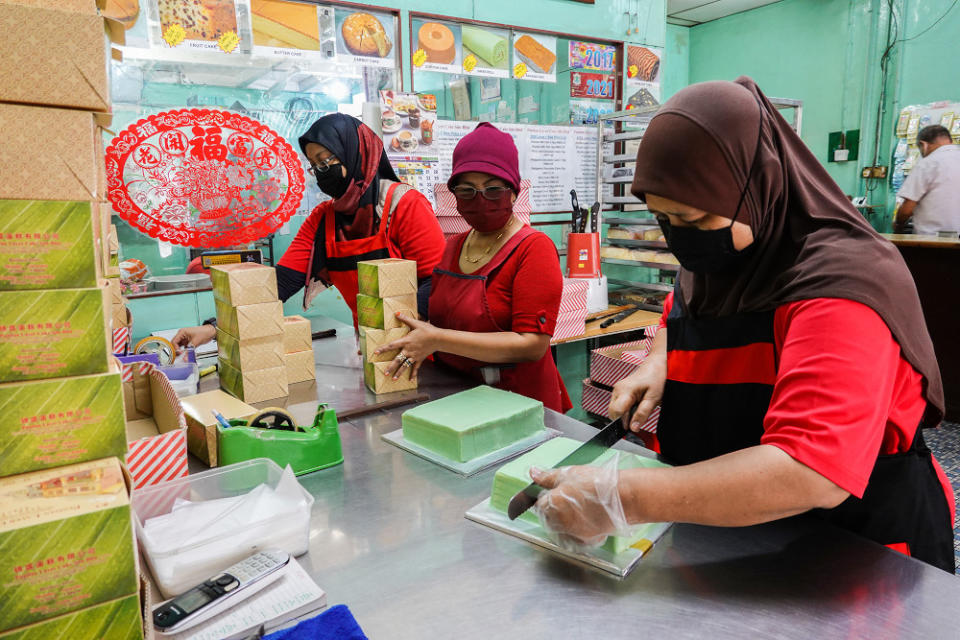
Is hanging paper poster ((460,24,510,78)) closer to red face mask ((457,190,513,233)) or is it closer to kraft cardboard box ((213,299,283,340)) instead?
red face mask ((457,190,513,233))

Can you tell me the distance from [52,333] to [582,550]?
833 millimetres

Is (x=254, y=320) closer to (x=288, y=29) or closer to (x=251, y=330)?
(x=251, y=330)

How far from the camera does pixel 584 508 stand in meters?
0.97

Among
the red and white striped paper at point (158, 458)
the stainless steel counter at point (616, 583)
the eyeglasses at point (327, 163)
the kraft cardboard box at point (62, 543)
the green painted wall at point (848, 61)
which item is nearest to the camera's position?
the kraft cardboard box at point (62, 543)

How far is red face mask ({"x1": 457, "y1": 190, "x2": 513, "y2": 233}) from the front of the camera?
1.99 m

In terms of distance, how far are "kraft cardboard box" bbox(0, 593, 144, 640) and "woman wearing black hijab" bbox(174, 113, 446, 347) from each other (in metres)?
1.66

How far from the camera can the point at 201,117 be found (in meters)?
3.05

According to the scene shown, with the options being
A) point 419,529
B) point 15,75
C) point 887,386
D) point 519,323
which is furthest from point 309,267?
point 887,386

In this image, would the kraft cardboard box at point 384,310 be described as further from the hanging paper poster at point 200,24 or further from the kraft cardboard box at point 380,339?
the hanging paper poster at point 200,24

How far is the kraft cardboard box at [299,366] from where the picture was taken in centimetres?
200

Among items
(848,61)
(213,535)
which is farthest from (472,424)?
(848,61)

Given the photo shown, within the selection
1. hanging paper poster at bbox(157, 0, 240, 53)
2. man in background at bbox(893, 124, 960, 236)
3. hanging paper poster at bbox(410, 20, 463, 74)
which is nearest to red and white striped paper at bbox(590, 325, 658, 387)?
hanging paper poster at bbox(410, 20, 463, 74)

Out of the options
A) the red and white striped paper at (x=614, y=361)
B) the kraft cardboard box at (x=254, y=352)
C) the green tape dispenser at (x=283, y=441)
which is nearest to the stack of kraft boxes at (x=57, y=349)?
the green tape dispenser at (x=283, y=441)

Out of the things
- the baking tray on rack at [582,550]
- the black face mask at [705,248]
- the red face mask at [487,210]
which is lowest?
the baking tray on rack at [582,550]
